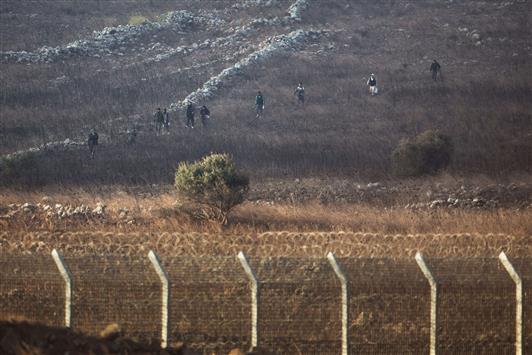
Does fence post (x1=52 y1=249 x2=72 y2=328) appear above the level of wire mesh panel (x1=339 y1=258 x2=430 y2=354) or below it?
above

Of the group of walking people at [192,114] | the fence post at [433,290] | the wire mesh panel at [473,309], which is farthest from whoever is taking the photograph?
the group of walking people at [192,114]

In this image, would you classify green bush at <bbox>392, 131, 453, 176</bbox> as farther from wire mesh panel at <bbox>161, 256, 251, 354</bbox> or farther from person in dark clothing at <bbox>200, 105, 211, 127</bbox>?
wire mesh panel at <bbox>161, 256, 251, 354</bbox>

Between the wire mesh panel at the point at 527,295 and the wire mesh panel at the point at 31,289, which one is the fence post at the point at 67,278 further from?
the wire mesh panel at the point at 527,295

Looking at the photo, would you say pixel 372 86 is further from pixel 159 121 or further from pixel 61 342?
pixel 61 342

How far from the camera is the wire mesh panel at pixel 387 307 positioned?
46.5 ft

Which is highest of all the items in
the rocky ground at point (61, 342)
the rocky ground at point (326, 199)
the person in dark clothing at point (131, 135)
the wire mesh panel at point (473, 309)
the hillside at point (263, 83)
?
the rocky ground at point (61, 342)

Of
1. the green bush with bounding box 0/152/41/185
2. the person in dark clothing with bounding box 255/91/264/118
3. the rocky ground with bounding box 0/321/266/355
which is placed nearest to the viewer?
the rocky ground with bounding box 0/321/266/355

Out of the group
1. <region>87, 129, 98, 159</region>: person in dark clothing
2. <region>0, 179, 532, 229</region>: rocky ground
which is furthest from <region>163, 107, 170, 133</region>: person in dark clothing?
<region>0, 179, 532, 229</region>: rocky ground

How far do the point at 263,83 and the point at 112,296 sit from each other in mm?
47076

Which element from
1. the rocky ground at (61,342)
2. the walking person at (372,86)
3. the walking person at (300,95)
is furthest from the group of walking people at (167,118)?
the rocky ground at (61,342)

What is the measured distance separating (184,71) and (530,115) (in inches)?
914

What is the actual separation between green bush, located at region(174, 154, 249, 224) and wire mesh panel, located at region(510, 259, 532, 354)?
16423 mm

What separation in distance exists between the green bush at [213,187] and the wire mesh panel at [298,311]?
595 inches

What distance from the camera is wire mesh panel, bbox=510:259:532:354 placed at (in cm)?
1438
